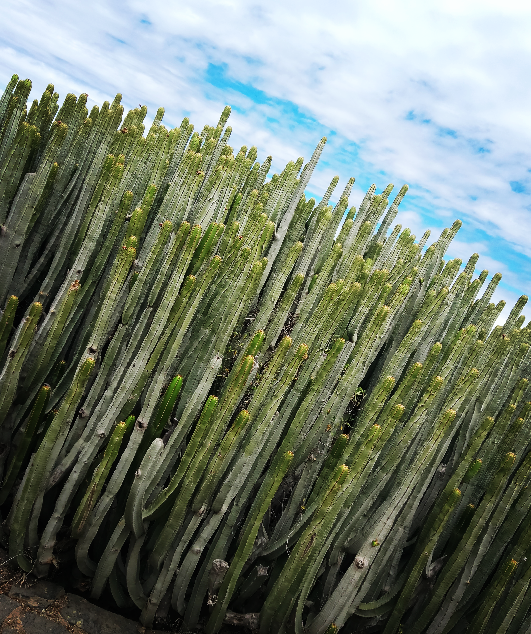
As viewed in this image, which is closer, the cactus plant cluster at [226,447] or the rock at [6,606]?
the rock at [6,606]

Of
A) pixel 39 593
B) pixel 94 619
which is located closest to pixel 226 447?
pixel 94 619

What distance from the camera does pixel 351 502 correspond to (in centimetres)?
235

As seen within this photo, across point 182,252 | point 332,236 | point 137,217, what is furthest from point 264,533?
point 332,236

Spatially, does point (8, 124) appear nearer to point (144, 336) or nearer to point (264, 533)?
point (144, 336)

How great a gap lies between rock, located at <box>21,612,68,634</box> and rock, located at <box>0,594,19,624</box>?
2.7 inches

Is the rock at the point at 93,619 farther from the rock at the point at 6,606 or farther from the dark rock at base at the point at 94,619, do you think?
the rock at the point at 6,606

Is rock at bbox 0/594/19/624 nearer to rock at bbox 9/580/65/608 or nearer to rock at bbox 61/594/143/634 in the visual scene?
rock at bbox 9/580/65/608

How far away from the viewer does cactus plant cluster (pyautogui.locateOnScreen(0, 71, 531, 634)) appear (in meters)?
2.30

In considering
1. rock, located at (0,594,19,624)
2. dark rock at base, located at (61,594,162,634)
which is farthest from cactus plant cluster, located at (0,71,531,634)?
rock, located at (0,594,19,624)

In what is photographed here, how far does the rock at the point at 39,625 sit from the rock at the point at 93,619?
0.21ft

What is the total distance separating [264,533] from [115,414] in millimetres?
1048

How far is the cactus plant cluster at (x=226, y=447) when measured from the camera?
230cm

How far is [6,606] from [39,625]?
186 mm

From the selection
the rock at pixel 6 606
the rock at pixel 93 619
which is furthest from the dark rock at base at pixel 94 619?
the rock at pixel 6 606
